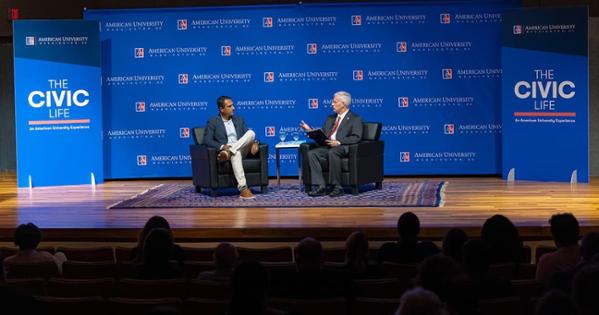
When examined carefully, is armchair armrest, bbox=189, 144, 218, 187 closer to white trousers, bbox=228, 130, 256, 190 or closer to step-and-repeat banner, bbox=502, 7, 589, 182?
white trousers, bbox=228, 130, 256, 190

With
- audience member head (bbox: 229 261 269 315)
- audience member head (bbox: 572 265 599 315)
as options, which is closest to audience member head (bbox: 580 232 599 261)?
audience member head (bbox: 572 265 599 315)

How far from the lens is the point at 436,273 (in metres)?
3.91

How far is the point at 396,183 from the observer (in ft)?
37.6

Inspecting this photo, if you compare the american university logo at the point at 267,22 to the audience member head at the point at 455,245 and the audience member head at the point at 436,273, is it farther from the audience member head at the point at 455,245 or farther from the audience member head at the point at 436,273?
the audience member head at the point at 436,273

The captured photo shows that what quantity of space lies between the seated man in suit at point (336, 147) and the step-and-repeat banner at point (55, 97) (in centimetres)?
312

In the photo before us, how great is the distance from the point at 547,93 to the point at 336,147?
2.84m

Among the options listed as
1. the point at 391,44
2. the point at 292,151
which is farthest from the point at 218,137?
the point at 391,44

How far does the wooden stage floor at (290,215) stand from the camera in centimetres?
788

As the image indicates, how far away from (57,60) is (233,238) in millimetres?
4789

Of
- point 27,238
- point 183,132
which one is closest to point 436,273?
point 27,238

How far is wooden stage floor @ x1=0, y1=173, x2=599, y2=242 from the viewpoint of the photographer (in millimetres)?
7875

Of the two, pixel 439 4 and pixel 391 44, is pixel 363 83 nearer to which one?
pixel 391 44

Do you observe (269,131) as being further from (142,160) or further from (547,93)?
(547,93)

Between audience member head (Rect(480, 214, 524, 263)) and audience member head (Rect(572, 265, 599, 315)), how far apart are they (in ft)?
6.49
